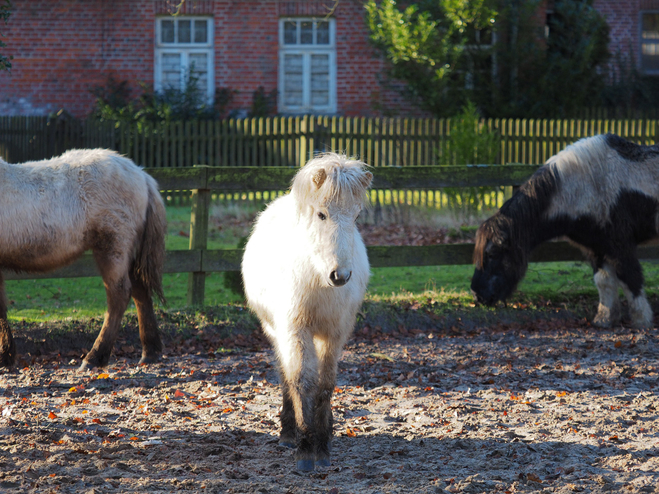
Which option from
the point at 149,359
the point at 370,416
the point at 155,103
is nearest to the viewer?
the point at 370,416

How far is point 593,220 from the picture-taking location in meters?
7.27

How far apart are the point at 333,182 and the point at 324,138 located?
35.8ft

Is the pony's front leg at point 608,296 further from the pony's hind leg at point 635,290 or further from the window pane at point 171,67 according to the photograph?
the window pane at point 171,67

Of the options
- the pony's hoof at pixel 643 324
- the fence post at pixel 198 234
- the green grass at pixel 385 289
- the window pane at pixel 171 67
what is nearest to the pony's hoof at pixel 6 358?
the green grass at pixel 385 289

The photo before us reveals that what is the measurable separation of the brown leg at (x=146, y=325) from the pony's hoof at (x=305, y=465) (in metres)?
2.66

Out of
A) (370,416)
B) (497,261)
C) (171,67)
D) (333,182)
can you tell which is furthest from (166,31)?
(333,182)

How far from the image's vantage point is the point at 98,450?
4.09m

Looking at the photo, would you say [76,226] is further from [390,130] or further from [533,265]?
[390,130]

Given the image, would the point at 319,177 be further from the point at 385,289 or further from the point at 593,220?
the point at 385,289

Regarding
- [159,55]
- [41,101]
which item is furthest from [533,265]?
[41,101]

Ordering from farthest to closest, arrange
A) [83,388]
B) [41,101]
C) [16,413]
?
1. [41,101]
2. [83,388]
3. [16,413]

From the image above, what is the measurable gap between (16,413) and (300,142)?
10.4 m

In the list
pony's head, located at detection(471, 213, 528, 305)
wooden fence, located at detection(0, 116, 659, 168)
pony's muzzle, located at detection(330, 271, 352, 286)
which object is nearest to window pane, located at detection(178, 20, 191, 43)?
wooden fence, located at detection(0, 116, 659, 168)

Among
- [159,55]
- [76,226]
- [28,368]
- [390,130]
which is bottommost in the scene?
[28,368]
